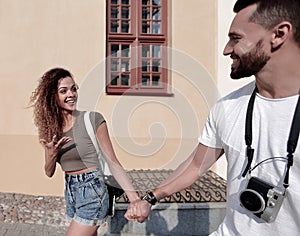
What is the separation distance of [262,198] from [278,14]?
0.73 meters

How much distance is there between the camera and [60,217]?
6609mm

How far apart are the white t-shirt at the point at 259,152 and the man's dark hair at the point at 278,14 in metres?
0.30

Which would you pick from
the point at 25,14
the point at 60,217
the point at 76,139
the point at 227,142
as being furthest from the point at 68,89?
the point at 25,14

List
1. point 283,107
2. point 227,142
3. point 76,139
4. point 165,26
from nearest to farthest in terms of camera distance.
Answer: point 283,107
point 227,142
point 76,139
point 165,26

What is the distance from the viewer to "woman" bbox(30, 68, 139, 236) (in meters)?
3.04

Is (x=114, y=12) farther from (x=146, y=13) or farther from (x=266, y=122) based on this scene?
(x=266, y=122)

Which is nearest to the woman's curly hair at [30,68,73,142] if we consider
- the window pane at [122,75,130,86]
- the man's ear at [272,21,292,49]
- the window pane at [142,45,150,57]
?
the man's ear at [272,21,292,49]

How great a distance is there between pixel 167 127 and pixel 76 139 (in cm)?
498

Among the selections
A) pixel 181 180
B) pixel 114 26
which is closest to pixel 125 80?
pixel 114 26

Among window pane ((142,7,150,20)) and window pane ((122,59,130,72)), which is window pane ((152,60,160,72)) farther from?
window pane ((142,7,150,20))

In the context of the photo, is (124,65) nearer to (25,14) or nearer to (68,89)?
(25,14)

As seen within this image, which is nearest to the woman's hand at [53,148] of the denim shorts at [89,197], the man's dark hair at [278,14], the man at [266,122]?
the denim shorts at [89,197]

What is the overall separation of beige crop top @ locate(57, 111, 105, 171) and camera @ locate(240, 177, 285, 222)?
60.8 inches

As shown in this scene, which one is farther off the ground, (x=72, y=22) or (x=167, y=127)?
(x=72, y=22)
